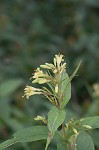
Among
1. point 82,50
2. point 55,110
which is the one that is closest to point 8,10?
point 82,50

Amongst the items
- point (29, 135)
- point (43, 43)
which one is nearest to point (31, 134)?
point (29, 135)

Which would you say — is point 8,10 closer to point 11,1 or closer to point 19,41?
point 11,1

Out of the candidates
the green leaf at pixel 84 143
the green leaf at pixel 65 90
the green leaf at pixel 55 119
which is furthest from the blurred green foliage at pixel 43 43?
the green leaf at pixel 55 119

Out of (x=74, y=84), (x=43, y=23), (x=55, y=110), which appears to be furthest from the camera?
(x=43, y=23)

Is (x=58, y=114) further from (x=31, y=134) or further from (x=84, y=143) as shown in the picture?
(x=84, y=143)

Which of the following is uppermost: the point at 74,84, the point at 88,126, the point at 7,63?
the point at 7,63

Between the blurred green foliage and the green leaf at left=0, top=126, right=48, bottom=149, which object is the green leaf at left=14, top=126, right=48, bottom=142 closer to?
the green leaf at left=0, top=126, right=48, bottom=149
